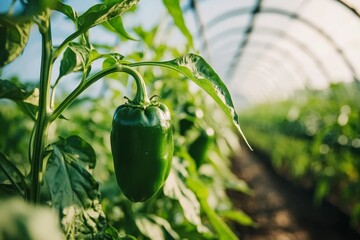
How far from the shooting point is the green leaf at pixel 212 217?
1055 mm

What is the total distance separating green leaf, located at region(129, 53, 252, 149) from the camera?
2.08 ft

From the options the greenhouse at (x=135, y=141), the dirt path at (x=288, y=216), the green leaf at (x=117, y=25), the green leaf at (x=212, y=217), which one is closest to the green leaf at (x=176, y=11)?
the greenhouse at (x=135, y=141)

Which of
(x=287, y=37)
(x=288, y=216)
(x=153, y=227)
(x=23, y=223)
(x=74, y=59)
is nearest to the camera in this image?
(x=23, y=223)

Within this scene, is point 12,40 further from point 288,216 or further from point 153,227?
point 288,216

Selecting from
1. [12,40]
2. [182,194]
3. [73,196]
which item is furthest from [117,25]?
[182,194]

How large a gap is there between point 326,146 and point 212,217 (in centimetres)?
357

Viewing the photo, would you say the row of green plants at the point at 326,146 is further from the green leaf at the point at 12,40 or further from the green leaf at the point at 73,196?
the green leaf at the point at 12,40

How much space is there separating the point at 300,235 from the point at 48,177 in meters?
3.39

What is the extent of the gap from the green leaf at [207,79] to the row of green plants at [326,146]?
2736mm

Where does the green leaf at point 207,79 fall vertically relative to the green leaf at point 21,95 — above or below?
above

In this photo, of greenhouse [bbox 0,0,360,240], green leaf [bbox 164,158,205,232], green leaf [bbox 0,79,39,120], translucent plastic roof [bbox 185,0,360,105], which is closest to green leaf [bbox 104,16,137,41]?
greenhouse [bbox 0,0,360,240]

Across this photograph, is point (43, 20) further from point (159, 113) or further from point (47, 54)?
point (159, 113)

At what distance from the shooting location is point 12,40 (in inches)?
24.8

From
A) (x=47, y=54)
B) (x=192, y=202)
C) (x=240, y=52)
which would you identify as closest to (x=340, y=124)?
(x=192, y=202)
